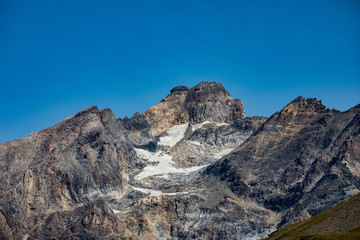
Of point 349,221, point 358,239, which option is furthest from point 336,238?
point 349,221

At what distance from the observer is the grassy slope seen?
13975 centimetres

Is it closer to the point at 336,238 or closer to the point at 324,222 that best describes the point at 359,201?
the point at 324,222

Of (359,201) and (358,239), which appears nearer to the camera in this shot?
(358,239)

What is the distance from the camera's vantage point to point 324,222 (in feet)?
515

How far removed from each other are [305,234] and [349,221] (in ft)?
32.1

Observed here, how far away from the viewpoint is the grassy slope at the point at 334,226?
140 meters

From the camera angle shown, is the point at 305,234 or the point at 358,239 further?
the point at 305,234

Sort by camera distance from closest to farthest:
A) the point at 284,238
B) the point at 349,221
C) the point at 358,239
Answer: the point at 358,239 < the point at 349,221 < the point at 284,238

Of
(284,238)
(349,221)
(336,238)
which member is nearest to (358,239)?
(336,238)

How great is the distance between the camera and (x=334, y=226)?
151 metres

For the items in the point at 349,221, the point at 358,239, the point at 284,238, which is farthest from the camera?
the point at 284,238

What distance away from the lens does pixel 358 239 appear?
426 feet

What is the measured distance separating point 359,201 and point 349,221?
9784 millimetres

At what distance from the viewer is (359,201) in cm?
15812
